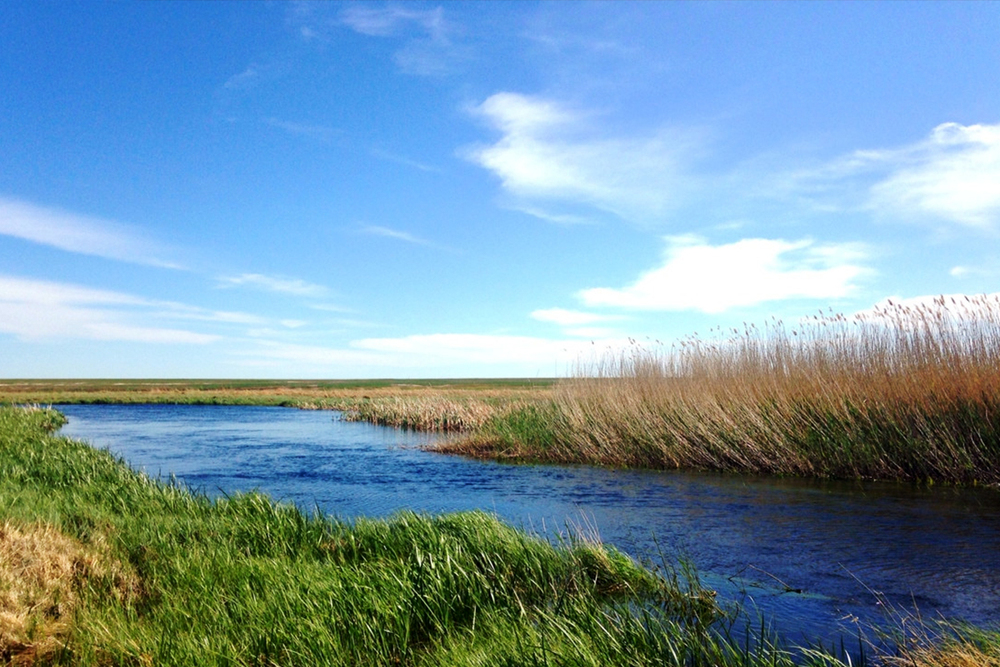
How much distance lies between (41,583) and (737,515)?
30.8ft

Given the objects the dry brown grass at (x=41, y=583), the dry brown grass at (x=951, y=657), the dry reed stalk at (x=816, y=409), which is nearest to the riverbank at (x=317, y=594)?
the dry brown grass at (x=41, y=583)

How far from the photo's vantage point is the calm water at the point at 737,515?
6852 mm

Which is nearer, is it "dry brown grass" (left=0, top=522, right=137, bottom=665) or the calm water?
"dry brown grass" (left=0, top=522, right=137, bottom=665)

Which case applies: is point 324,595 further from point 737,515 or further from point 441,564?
point 737,515

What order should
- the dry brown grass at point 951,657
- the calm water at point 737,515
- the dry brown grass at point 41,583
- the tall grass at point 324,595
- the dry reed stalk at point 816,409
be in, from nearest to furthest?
1. the dry brown grass at point 951,657
2. the tall grass at point 324,595
3. the dry brown grass at point 41,583
4. the calm water at point 737,515
5. the dry reed stalk at point 816,409

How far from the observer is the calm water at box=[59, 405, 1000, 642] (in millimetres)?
6852

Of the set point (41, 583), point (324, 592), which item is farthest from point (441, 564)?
point (41, 583)

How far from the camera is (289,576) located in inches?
241

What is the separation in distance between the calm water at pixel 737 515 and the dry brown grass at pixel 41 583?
461cm

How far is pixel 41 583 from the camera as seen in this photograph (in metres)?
5.93

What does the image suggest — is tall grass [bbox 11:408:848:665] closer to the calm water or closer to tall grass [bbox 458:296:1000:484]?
the calm water

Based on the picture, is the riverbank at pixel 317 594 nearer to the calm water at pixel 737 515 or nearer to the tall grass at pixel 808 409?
the calm water at pixel 737 515

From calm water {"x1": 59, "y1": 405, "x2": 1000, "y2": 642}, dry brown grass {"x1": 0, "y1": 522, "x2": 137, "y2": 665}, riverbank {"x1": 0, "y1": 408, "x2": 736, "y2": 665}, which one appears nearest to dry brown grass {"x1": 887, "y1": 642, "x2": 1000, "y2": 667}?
riverbank {"x1": 0, "y1": 408, "x2": 736, "y2": 665}

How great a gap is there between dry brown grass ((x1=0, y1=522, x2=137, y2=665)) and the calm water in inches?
181
